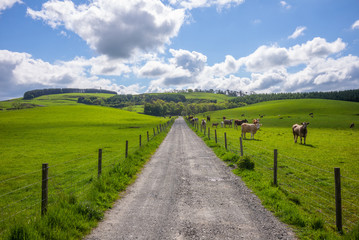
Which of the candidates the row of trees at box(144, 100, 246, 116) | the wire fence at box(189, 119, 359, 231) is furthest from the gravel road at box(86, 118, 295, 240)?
the row of trees at box(144, 100, 246, 116)

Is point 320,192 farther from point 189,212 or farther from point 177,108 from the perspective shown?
point 177,108

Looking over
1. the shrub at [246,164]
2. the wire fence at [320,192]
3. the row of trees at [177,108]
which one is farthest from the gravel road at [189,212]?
the row of trees at [177,108]

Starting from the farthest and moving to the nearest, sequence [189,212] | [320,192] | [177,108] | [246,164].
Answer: [177,108] → [246,164] → [320,192] → [189,212]

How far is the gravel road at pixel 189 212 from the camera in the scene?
5793 millimetres

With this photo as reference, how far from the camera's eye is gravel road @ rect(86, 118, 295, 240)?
5.79 metres

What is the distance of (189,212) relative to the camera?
23.4ft

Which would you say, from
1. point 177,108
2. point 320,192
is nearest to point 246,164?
point 320,192

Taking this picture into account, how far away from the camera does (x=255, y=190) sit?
9.16 m

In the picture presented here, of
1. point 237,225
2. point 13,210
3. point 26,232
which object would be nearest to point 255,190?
point 237,225

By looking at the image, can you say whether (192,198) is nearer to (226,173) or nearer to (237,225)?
(237,225)

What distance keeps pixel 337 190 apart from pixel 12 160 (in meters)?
25.2

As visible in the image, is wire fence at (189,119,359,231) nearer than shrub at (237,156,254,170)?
Yes

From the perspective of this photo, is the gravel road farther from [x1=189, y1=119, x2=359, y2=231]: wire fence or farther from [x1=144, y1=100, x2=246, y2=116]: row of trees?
[x1=144, y1=100, x2=246, y2=116]: row of trees

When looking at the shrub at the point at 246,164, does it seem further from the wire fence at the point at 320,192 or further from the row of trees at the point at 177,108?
the row of trees at the point at 177,108
